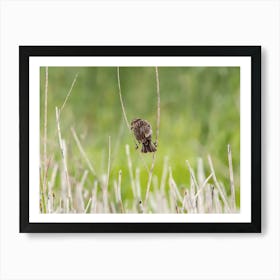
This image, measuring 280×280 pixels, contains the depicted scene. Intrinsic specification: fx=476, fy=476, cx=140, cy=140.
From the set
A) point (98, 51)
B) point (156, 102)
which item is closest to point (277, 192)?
point (156, 102)

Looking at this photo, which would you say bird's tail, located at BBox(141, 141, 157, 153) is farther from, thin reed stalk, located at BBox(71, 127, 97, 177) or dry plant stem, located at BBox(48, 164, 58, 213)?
dry plant stem, located at BBox(48, 164, 58, 213)

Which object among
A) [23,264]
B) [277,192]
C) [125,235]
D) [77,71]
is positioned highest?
[77,71]

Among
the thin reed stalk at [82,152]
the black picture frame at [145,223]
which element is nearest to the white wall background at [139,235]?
the black picture frame at [145,223]

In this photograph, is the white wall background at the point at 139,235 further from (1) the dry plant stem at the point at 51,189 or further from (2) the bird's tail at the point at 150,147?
(2) the bird's tail at the point at 150,147

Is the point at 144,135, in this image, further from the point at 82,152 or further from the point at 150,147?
the point at 82,152

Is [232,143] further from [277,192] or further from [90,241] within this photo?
[90,241]
